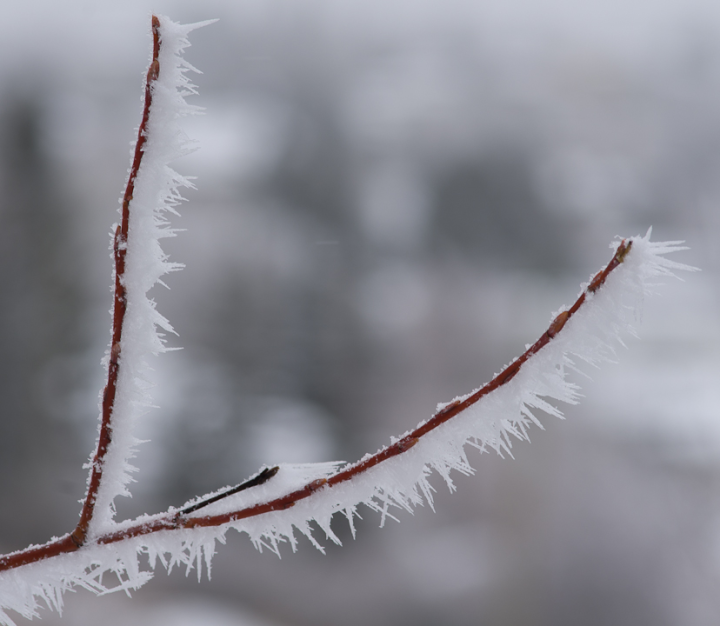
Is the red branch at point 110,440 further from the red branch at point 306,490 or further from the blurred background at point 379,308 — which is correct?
the blurred background at point 379,308

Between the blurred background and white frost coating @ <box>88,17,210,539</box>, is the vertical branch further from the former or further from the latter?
the blurred background

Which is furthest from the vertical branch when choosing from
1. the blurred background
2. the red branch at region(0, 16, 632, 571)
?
the blurred background

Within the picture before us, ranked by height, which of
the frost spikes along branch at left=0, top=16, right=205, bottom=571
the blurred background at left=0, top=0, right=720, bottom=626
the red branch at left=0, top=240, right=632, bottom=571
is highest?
the blurred background at left=0, top=0, right=720, bottom=626

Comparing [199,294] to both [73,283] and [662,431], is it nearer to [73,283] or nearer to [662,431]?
[73,283]

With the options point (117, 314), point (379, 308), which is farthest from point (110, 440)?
point (379, 308)

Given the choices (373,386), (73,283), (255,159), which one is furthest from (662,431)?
(73,283)

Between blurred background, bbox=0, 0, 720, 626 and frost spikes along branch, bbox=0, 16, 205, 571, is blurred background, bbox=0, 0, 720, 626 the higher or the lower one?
the higher one

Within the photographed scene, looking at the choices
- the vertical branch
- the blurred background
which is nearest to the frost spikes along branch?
the vertical branch

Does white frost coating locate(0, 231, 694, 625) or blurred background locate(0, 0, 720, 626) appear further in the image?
blurred background locate(0, 0, 720, 626)
